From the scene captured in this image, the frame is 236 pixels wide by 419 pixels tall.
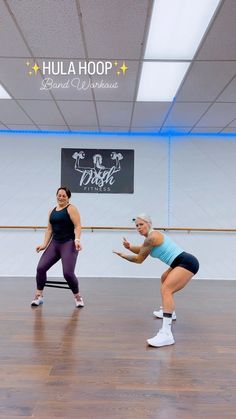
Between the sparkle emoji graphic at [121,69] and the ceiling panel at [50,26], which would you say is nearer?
the ceiling panel at [50,26]

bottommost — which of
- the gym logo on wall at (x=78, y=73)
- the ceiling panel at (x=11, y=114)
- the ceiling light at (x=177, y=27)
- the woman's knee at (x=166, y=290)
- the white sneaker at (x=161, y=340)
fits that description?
the white sneaker at (x=161, y=340)

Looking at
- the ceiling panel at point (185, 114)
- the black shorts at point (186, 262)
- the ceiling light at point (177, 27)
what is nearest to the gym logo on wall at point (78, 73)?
the ceiling light at point (177, 27)

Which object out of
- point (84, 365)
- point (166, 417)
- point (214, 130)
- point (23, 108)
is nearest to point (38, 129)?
point (23, 108)

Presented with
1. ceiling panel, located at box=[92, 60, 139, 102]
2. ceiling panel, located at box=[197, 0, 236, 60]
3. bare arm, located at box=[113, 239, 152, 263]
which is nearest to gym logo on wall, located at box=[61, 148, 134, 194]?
ceiling panel, located at box=[92, 60, 139, 102]

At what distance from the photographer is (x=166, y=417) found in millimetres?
1678

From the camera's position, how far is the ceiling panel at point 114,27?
Result: 2.58 metres

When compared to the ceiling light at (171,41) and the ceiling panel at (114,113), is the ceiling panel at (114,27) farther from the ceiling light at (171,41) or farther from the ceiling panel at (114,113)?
the ceiling panel at (114,113)

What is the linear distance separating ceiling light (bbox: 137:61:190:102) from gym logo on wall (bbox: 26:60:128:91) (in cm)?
28

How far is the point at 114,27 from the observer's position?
2.85 metres

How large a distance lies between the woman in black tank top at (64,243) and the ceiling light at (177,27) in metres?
1.73

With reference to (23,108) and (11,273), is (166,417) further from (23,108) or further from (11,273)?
(11,273)

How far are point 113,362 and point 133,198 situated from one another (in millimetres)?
3831

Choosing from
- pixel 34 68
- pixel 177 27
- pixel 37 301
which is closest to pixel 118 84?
pixel 34 68

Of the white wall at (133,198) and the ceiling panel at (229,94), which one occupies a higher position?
the ceiling panel at (229,94)
